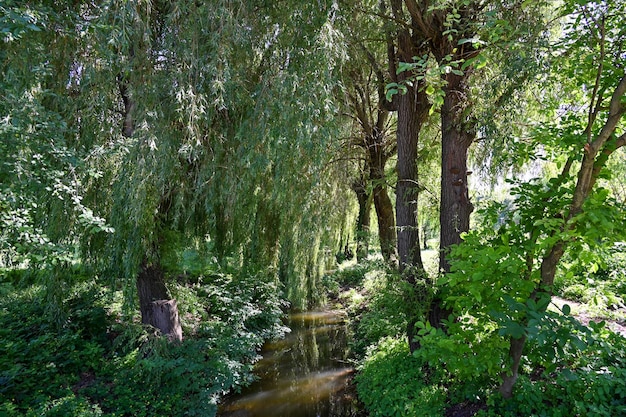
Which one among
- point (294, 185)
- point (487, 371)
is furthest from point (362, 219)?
point (487, 371)

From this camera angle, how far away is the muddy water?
4.75m

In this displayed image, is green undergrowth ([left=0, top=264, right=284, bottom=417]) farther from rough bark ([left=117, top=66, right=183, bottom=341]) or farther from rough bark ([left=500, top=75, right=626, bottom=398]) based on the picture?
Answer: rough bark ([left=500, top=75, right=626, bottom=398])

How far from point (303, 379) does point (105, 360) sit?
9.38 ft

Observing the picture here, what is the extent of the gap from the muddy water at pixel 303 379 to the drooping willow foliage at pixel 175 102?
258 centimetres

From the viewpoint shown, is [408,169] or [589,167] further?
[408,169]

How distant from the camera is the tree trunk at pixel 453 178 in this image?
3824 mm

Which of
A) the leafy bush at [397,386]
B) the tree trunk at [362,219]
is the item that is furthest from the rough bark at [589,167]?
the tree trunk at [362,219]

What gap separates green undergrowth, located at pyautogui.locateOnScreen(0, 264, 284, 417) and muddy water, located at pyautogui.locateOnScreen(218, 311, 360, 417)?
1.42 feet

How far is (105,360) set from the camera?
170 inches

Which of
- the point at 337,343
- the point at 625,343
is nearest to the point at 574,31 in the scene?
the point at 625,343

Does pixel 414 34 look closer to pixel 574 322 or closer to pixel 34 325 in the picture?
pixel 574 322

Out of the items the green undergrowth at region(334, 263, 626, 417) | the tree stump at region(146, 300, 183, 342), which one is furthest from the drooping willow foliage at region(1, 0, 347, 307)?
the green undergrowth at region(334, 263, 626, 417)

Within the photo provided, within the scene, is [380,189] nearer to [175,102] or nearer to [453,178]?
[453,178]

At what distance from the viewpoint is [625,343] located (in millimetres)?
3041
